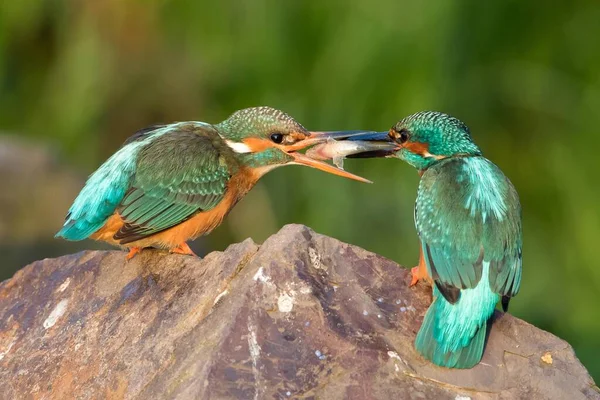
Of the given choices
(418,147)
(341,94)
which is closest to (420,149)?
(418,147)

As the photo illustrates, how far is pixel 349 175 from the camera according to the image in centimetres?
532

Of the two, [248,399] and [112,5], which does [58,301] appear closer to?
[248,399]

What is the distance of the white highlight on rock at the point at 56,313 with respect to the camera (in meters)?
4.49

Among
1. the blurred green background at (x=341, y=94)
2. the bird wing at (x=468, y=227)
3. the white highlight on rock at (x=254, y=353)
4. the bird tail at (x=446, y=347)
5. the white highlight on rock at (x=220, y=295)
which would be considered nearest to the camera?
the white highlight on rock at (x=254, y=353)

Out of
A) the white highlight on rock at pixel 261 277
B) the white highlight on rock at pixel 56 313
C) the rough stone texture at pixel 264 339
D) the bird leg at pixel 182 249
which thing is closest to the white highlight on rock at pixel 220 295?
the rough stone texture at pixel 264 339

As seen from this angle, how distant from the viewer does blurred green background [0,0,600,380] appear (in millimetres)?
8352

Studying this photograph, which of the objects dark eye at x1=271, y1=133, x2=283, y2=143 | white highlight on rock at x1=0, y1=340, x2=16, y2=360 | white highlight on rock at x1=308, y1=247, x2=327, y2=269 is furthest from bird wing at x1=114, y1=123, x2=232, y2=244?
white highlight on rock at x1=308, y1=247, x2=327, y2=269

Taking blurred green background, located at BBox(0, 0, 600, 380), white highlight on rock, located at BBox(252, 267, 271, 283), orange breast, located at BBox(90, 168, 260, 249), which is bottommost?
blurred green background, located at BBox(0, 0, 600, 380)

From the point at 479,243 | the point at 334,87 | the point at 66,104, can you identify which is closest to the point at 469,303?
the point at 479,243

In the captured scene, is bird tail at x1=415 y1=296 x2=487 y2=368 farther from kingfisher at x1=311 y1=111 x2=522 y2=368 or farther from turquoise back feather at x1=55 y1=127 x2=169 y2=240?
turquoise back feather at x1=55 y1=127 x2=169 y2=240

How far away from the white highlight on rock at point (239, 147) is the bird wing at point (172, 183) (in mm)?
71

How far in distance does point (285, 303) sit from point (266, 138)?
1.47 metres

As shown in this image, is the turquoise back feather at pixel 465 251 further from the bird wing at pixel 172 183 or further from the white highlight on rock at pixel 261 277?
the bird wing at pixel 172 183

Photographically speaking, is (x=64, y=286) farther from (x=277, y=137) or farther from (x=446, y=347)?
(x=446, y=347)
